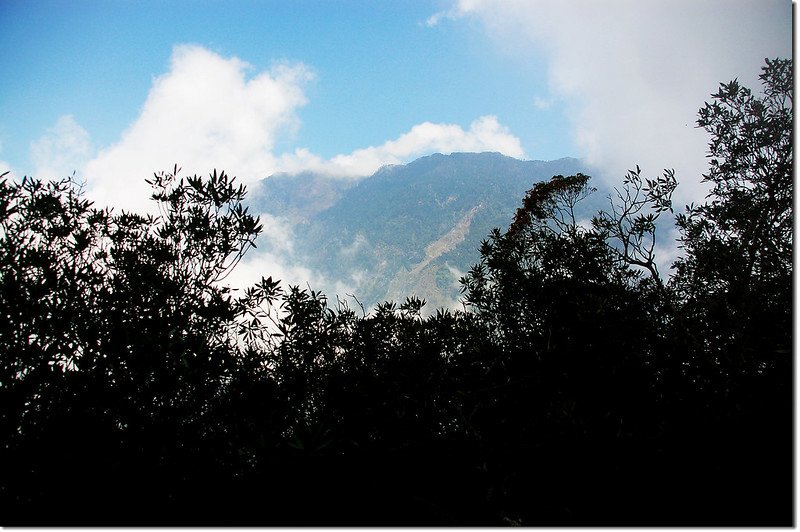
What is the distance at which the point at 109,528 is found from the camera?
8.64 feet

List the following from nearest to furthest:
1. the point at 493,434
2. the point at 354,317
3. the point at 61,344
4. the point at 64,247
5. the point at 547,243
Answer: the point at 61,344, the point at 493,434, the point at 64,247, the point at 354,317, the point at 547,243

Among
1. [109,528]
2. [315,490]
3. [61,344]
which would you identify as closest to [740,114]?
[315,490]

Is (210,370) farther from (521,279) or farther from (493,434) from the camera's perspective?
(521,279)

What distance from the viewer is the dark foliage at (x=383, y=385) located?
11.4ft

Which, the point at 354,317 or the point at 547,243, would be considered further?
the point at 547,243

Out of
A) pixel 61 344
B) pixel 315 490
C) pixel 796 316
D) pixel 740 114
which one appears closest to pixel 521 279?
pixel 796 316

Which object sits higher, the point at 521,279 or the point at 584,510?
the point at 521,279

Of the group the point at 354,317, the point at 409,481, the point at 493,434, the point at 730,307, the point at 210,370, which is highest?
the point at 730,307

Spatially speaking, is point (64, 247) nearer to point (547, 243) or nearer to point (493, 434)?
point (493, 434)

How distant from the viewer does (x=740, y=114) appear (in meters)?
7.55

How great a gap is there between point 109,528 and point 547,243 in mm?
7441

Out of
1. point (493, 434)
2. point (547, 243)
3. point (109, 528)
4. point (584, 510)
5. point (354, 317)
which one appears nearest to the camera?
point (109, 528)

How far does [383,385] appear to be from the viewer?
→ 545 centimetres

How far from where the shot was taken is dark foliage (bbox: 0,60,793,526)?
3.46 m
